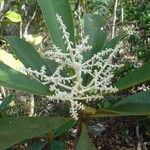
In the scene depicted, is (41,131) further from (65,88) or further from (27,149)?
(27,149)

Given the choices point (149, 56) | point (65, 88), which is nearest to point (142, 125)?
point (149, 56)

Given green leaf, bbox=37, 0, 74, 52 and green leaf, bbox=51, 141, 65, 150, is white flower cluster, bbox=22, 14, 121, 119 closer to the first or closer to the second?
green leaf, bbox=37, 0, 74, 52

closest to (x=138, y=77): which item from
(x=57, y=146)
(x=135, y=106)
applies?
(x=135, y=106)

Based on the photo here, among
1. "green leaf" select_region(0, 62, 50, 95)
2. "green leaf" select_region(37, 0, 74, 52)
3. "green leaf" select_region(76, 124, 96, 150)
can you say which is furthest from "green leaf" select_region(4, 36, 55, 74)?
"green leaf" select_region(76, 124, 96, 150)

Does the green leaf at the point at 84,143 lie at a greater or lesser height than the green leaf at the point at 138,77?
lesser

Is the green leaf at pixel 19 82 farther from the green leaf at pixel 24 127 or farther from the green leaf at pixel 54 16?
the green leaf at pixel 54 16

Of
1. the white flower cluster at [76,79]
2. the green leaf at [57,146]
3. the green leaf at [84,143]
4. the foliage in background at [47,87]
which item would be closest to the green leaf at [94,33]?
the foliage in background at [47,87]

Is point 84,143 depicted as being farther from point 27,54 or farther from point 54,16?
point 54,16

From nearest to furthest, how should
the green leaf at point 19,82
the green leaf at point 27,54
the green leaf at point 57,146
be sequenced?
the green leaf at point 19,82 → the green leaf at point 27,54 → the green leaf at point 57,146
